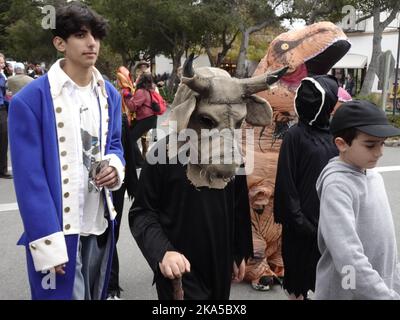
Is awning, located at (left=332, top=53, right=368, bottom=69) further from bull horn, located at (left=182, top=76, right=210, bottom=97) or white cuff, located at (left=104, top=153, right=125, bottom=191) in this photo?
bull horn, located at (left=182, top=76, right=210, bottom=97)

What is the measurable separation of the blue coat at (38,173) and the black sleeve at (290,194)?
129 cm

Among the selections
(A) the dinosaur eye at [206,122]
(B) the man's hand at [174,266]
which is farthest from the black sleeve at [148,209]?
(A) the dinosaur eye at [206,122]

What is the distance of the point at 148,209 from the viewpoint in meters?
2.19

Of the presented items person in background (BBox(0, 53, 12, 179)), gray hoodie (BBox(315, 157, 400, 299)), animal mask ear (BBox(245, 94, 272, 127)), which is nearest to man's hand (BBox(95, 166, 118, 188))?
animal mask ear (BBox(245, 94, 272, 127))

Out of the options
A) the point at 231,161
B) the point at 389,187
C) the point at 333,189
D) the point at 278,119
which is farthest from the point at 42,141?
the point at 389,187

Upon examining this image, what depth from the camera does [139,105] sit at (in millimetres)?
7594

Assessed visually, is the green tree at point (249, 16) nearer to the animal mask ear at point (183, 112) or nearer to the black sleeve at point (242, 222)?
the black sleeve at point (242, 222)

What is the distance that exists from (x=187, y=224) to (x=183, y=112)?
52 cm

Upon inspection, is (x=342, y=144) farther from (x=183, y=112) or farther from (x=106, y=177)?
(x=106, y=177)

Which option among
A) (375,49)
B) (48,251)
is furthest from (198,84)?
(375,49)

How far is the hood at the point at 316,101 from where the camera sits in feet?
9.58

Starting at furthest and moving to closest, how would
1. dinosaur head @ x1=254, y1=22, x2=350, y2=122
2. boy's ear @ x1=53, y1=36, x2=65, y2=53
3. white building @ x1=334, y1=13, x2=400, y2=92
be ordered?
white building @ x1=334, y1=13, x2=400, y2=92 < dinosaur head @ x1=254, y1=22, x2=350, y2=122 < boy's ear @ x1=53, y1=36, x2=65, y2=53

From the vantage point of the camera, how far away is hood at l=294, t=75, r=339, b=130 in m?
2.92

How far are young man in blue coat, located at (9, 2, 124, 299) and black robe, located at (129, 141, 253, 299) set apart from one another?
270 millimetres
